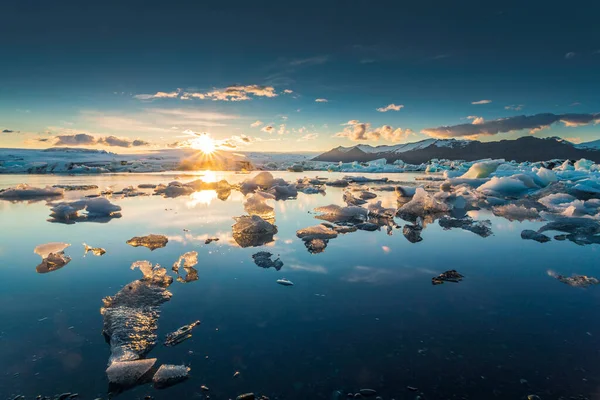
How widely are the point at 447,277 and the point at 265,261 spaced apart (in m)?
2.46

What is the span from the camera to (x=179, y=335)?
2.52 metres

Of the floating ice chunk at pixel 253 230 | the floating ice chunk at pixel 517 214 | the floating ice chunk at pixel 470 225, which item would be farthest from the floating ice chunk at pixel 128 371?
the floating ice chunk at pixel 517 214

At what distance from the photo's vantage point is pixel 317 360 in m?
2.25

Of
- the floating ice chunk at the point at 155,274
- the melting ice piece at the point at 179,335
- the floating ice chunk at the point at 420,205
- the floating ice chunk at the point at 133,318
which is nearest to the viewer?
the floating ice chunk at the point at 133,318

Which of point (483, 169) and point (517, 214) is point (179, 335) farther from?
point (483, 169)

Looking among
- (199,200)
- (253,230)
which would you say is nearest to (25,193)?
(199,200)

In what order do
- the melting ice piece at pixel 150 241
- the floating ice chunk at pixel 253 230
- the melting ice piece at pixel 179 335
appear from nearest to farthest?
the melting ice piece at pixel 179 335 → the melting ice piece at pixel 150 241 → the floating ice chunk at pixel 253 230

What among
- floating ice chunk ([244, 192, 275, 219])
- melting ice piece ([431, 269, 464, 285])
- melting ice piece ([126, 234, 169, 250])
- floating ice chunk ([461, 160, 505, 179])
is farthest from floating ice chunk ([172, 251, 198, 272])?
floating ice chunk ([461, 160, 505, 179])

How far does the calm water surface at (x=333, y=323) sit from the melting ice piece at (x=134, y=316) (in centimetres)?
9

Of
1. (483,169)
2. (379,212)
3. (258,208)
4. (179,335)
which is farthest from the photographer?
(483,169)

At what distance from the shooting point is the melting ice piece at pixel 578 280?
3.70m

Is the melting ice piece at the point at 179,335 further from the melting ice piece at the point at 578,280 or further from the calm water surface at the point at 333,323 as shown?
the melting ice piece at the point at 578,280

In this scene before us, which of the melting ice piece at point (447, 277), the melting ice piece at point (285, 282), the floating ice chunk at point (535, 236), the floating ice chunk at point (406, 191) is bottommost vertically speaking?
the melting ice piece at point (285, 282)

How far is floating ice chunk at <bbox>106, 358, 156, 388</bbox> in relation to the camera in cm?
199
